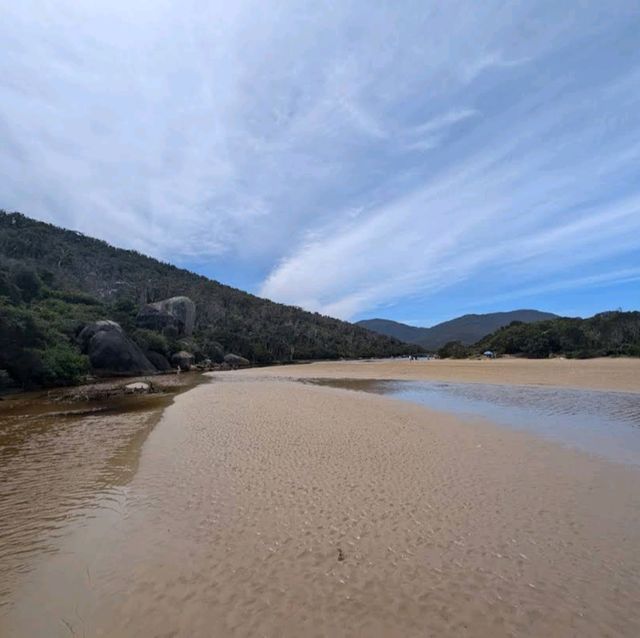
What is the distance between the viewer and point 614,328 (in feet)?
193

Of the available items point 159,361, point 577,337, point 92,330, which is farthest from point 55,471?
point 577,337

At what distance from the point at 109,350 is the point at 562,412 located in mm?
39642

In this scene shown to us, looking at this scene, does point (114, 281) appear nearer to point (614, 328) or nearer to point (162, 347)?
point (162, 347)

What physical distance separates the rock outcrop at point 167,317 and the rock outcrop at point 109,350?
71.1ft

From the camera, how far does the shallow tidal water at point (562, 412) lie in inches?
395

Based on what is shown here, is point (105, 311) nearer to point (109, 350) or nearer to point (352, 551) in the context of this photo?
point (109, 350)

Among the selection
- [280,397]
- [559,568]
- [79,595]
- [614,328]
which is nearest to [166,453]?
[79,595]

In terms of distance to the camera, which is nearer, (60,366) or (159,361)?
(60,366)

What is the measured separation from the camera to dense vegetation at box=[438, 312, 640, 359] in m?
54.4

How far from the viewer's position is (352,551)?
4973mm

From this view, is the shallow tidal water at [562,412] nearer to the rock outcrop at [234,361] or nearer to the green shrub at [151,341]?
the green shrub at [151,341]

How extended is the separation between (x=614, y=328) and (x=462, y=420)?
5930cm

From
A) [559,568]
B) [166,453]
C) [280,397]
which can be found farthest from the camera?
[280,397]

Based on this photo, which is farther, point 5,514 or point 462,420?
→ point 462,420
